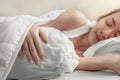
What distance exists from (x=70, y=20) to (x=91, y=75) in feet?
1.33

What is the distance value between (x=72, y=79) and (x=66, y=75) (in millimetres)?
37

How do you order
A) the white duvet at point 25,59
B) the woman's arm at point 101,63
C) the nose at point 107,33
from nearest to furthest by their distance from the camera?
the white duvet at point 25,59, the woman's arm at point 101,63, the nose at point 107,33

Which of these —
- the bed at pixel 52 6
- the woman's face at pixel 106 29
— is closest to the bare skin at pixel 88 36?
the woman's face at pixel 106 29

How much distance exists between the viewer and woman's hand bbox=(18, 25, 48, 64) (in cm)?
93

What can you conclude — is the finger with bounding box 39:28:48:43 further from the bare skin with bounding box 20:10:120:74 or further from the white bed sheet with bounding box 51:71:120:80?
the white bed sheet with bounding box 51:71:120:80

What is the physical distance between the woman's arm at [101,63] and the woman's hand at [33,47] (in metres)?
0.18

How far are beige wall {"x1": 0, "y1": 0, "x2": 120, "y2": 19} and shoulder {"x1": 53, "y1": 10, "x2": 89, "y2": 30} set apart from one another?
175 mm

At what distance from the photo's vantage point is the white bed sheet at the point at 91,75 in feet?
3.15

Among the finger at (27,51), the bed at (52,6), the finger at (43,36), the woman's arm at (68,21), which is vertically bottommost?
the finger at (27,51)

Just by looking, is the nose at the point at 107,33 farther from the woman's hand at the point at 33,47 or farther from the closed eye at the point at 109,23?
the woman's hand at the point at 33,47

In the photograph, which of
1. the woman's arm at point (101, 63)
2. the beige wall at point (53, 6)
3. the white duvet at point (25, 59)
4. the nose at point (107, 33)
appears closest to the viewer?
the white duvet at point (25, 59)

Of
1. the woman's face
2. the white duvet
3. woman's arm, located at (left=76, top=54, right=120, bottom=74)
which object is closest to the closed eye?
the woman's face

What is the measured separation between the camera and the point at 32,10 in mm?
1499

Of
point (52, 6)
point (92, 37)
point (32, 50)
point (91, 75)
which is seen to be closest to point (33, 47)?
→ point (32, 50)
